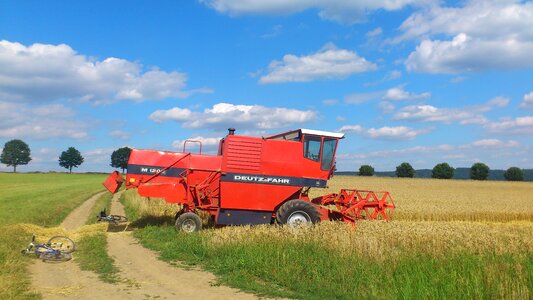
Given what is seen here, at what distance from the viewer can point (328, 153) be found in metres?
15.4

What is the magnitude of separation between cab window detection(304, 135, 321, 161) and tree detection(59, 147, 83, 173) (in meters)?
153

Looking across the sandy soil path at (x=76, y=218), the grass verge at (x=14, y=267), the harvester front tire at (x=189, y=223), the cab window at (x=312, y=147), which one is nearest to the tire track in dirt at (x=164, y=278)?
the grass verge at (x=14, y=267)

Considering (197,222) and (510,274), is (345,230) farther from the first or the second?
(197,222)

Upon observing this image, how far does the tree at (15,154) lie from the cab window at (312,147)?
169 metres

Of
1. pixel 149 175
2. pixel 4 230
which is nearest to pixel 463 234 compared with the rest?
pixel 149 175

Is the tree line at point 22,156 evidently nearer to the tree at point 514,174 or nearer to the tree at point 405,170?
the tree at point 405,170

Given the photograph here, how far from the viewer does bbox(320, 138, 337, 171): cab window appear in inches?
604

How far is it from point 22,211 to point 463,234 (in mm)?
19185

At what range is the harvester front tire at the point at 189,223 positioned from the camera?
47.7 ft

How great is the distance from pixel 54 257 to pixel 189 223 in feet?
15.0

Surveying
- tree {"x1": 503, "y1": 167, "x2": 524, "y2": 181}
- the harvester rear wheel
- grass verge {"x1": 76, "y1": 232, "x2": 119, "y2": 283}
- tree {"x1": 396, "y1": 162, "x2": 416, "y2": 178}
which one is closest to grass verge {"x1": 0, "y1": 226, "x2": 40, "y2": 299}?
grass verge {"x1": 76, "y1": 232, "x2": 119, "y2": 283}

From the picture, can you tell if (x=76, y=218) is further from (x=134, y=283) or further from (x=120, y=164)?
(x=120, y=164)

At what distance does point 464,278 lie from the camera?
25.6ft

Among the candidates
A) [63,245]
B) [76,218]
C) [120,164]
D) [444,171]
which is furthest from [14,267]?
[444,171]
